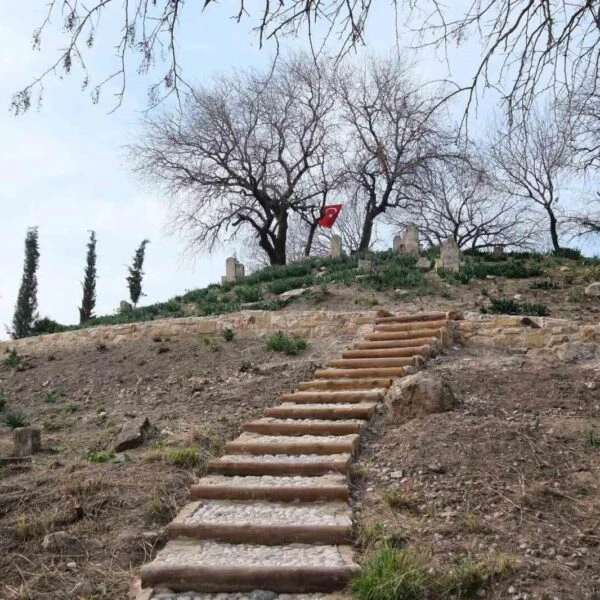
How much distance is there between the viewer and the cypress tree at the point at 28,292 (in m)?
28.3

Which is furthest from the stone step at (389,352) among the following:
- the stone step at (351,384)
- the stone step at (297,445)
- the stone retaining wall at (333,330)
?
the stone step at (297,445)

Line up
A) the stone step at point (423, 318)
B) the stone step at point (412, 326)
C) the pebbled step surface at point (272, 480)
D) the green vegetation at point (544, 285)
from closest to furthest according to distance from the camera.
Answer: the pebbled step surface at point (272, 480)
the stone step at point (412, 326)
the stone step at point (423, 318)
the green vegetation at point (544, 285)

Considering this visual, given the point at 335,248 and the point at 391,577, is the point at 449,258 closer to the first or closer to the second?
the point at 335,248

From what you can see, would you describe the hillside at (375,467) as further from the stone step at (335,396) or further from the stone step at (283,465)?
the stone step at (335,396)

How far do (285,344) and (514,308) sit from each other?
3249 mm

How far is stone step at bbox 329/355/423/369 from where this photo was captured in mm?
7094

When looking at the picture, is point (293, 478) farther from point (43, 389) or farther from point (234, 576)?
point (43, 389)

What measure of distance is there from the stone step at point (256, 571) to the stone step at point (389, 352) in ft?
13.6

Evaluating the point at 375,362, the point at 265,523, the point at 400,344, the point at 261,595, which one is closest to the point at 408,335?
the point at 400,344

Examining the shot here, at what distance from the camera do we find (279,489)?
4.19 m

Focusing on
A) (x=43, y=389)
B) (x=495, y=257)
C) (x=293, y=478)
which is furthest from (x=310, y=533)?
(x=495, y=257)

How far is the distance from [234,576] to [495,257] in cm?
1192

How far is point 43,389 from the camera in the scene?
947 centimetres

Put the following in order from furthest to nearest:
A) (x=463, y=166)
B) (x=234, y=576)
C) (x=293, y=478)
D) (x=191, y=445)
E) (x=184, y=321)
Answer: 1. (x=463, y=166)
2. (x=184, y=321)
3. (x=191, y=445)
4. (x=293, y=478)
5. (x=234, y=576)
